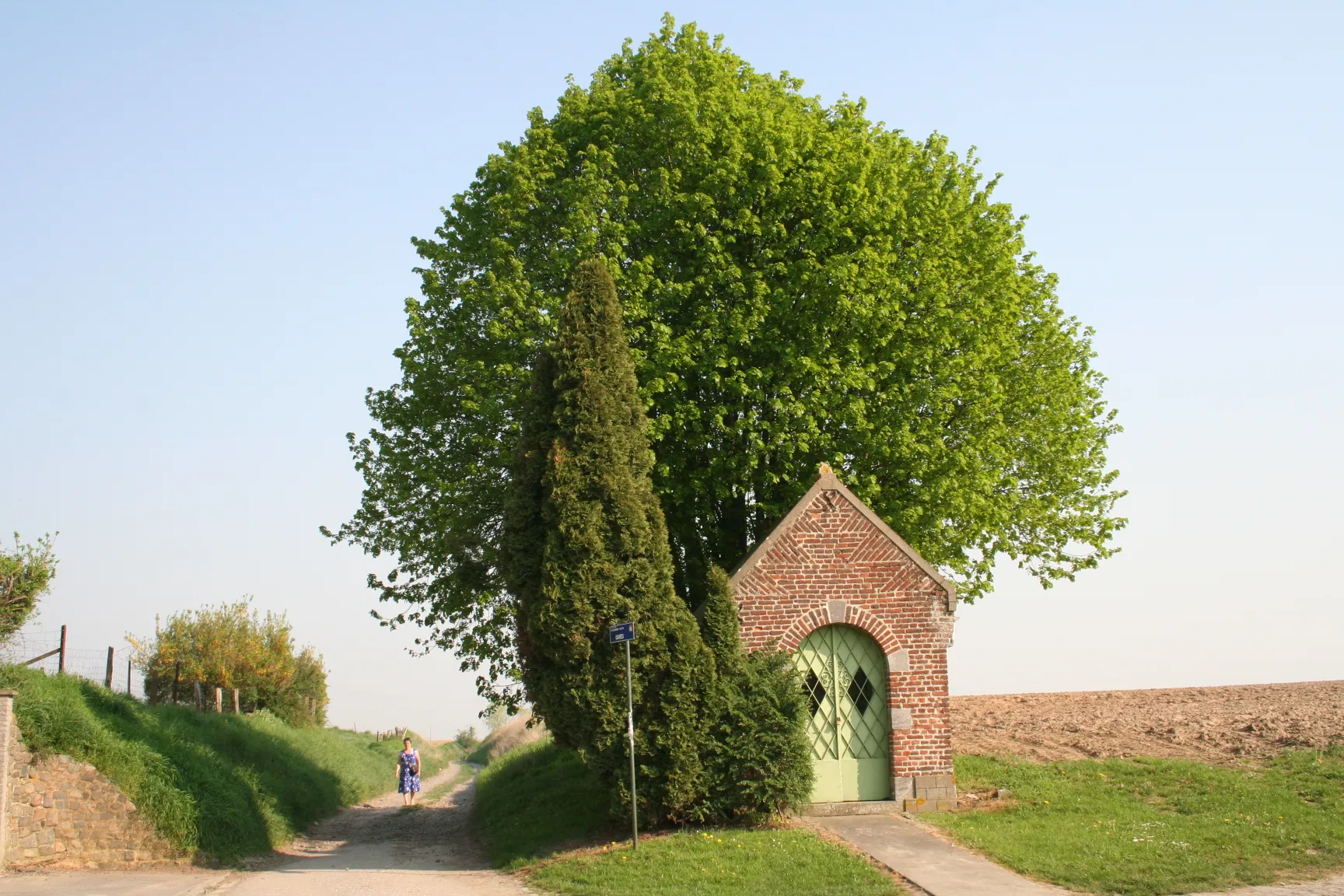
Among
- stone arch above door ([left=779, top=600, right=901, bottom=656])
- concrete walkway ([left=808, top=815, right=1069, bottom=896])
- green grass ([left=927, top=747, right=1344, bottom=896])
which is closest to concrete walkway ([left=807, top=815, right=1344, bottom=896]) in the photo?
concrete walkway ([left=808, top=815, right=1069, bottom=896])

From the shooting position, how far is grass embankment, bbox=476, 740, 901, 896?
42.2ft

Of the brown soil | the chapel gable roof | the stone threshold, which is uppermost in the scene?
the chapel gable roof

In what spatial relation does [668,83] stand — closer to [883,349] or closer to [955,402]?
[883,349]

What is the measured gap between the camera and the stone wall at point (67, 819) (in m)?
16.3

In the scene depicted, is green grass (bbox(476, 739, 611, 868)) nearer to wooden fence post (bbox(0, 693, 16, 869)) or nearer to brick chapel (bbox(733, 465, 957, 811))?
brick chapel (bbox(733, 465, 957, 811))

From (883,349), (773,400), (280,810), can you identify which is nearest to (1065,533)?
(883,349)

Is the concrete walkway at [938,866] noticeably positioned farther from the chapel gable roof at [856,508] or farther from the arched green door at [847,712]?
the chapel gable roof at [856,508]

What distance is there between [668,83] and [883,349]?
657 centimetres

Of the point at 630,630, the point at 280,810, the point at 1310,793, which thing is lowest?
the point at 280,810

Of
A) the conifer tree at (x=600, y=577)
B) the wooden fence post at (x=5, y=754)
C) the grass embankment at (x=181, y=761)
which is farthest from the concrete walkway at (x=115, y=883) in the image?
the conifer tree at (x=600, y=577)

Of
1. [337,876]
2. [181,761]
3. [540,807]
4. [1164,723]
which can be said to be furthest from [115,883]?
[1164,723]

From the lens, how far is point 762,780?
1541 centimetres

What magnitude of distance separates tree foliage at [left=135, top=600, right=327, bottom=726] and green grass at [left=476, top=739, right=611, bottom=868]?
12.2 metres

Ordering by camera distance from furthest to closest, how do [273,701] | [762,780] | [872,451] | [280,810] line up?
[273,701] → [280,810] → [872,451] → [762,780]
